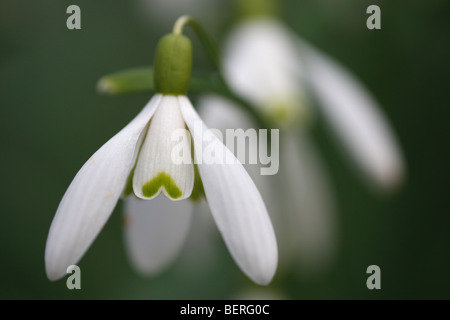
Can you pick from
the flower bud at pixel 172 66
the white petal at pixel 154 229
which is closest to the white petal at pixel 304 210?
the white petal at pixel 154 229

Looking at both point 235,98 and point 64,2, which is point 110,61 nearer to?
point 64,2

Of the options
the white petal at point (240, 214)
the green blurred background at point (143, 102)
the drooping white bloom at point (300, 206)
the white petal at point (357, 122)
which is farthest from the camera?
the green blurred background at point (143, 102)

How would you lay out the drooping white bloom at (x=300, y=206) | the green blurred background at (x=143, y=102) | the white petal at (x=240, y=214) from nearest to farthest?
Result: the white petal at (x=240, y=214), the drooping white bloom at (x=300, y=206), the green blurred background at (x=143, y=102)

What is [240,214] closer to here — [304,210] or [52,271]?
[52,271]

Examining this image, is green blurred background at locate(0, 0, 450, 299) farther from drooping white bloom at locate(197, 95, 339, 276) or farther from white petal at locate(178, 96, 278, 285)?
white petal at locate(178, 96, 278, 285)

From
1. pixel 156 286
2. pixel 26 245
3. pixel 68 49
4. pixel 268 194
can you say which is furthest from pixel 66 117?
pixel 268 194

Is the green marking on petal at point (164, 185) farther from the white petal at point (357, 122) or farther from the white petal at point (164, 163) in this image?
the white petal at point (357, 122)
